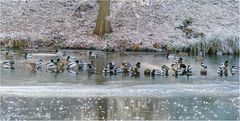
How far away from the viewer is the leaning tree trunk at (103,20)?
3841 cm

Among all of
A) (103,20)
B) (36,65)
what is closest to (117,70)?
(36,65)

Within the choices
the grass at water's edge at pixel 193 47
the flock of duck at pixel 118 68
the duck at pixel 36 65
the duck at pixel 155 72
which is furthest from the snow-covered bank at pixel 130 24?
the duck at pixel 155 72

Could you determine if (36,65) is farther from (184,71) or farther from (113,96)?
(113,96)

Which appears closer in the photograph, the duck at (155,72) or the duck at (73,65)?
the duck at (155,72)

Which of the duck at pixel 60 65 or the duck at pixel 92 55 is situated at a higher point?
the duck at pixel 92 55

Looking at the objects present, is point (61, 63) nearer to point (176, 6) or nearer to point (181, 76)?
point (181, 76)

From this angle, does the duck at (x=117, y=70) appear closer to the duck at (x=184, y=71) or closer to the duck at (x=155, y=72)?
the duck at (x=155, y=72)

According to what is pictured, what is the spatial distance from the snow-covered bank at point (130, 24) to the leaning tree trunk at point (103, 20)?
51 cm

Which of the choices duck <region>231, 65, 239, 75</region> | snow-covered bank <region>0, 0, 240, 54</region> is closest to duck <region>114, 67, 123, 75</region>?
duck <region>231, 65, 239, 75</region>

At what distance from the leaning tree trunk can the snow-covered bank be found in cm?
51

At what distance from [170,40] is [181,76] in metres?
11.6

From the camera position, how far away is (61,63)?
27.6 m

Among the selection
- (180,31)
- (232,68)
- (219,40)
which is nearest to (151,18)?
(180,31)

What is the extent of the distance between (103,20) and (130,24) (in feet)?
8.16
